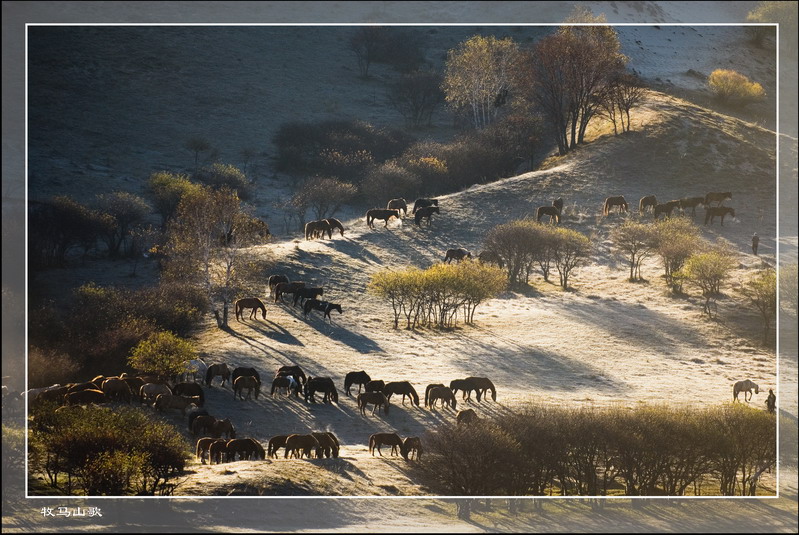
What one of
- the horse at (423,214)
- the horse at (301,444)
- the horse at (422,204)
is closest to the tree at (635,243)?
the horse at (423,214)

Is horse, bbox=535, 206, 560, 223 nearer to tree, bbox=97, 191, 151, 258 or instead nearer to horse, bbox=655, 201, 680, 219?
horse, bbox=655, 201, 680, 219

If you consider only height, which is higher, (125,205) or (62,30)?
(62,30)

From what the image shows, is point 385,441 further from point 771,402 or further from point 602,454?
point 771,402

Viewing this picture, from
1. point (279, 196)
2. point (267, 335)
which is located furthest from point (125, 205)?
point (267, 335)

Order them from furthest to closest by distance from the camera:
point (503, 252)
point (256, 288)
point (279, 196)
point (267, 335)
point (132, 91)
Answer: point (132, 91), point (279, 196), point (503, 252), point (256, 288), point (267, 335)

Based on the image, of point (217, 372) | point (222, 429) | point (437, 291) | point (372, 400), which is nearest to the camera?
point (222, 429)

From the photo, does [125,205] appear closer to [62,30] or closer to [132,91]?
[132,91]

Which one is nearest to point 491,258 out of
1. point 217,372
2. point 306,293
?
point 306,293
